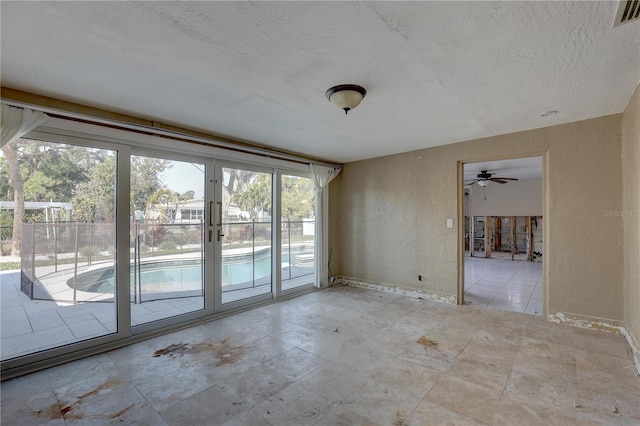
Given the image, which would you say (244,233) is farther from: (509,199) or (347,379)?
(509,199)

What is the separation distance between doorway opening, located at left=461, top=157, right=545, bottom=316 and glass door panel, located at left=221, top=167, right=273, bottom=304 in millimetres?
3407

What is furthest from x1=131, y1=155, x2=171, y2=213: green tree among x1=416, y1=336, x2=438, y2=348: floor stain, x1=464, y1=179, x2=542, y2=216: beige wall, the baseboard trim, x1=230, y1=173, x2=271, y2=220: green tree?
x1=464, y1=179, x2=542, y2=216: beige wall

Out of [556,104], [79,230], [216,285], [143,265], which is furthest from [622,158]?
[79,230]

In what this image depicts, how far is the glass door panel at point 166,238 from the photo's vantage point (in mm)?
3170

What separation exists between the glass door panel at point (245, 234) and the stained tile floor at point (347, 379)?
0.82 metres

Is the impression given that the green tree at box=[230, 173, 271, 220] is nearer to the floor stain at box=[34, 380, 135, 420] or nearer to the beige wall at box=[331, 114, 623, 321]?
the beige wall at box=[331, 114, 623, 321]

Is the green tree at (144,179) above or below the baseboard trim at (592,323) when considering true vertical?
above

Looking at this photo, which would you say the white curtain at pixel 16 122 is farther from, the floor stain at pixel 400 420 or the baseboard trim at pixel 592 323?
the baseboard trim at pixel 592 323

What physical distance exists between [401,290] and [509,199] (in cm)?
668

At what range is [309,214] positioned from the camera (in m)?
5.18

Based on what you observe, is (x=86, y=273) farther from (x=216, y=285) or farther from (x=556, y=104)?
(x=556, y=104)

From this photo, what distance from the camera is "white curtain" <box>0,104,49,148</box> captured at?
2240 millimetres

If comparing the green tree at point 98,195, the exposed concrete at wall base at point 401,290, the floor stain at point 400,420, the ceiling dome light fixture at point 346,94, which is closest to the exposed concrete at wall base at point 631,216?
the exposed concrete at wall base at point 401,290

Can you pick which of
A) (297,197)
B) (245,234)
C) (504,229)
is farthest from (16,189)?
(504,229)
